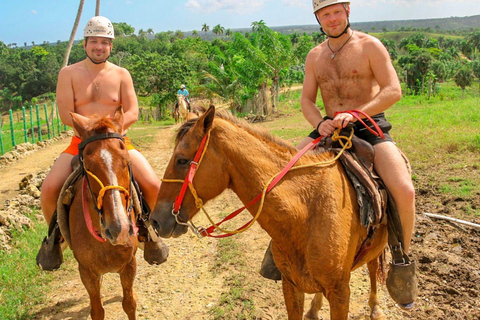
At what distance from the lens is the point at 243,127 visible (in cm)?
273

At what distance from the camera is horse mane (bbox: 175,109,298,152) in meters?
2.58

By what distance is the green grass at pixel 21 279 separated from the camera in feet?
15.0

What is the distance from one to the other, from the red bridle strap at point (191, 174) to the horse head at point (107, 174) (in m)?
0.66

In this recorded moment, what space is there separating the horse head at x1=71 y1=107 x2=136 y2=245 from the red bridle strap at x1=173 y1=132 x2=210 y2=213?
659mm

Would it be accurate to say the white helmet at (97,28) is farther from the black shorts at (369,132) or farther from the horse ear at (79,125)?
the black shorts at (369,132)

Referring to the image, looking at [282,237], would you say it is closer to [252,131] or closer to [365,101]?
[252,131]

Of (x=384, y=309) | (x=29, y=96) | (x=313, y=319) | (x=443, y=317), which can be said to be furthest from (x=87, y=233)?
(x=29, y=96)

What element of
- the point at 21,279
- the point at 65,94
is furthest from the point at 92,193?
the point at 21,279

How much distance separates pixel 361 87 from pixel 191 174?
1.72m

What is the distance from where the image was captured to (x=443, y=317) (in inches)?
154

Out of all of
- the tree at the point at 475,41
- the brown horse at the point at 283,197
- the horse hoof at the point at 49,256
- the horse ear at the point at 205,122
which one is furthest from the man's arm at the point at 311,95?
the tree at the point at 475,41

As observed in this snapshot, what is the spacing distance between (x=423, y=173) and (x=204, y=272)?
5.72m

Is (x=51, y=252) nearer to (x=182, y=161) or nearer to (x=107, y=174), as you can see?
(x=107, y=174)

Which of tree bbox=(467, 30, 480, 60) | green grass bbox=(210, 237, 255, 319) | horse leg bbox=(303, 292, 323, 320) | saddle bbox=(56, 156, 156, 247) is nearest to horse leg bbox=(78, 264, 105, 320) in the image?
saddle bbox=(56, 156, 156, 247)
